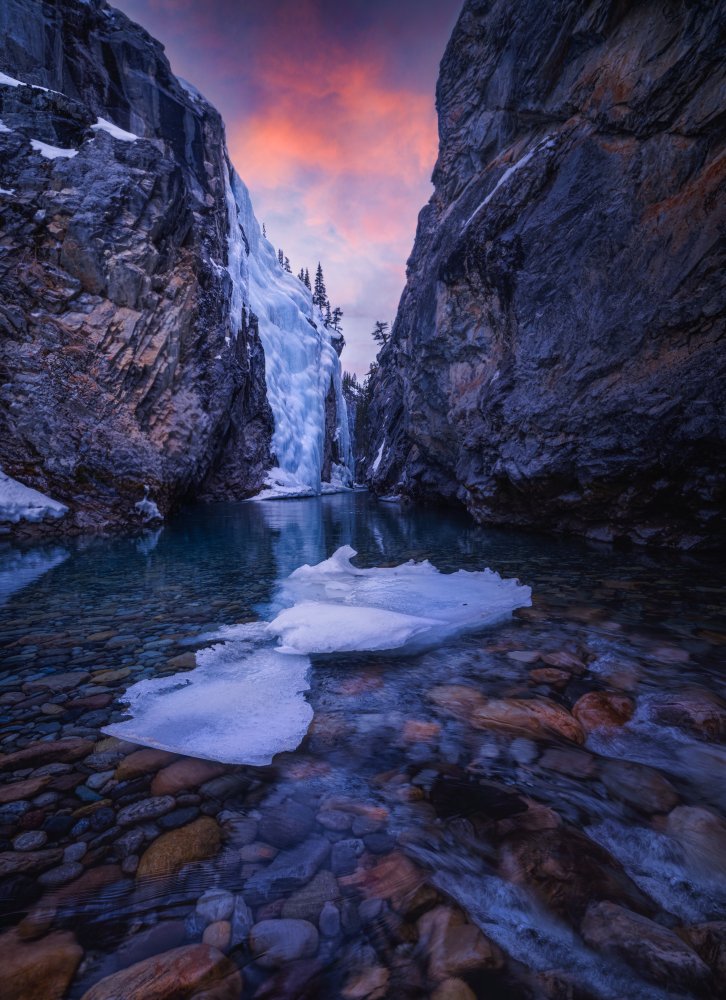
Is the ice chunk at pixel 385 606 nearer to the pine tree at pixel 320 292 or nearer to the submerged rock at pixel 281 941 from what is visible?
the submerged rock at pixel 281 941

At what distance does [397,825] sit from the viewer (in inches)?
62.4

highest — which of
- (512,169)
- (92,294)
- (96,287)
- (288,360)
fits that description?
(288,360)

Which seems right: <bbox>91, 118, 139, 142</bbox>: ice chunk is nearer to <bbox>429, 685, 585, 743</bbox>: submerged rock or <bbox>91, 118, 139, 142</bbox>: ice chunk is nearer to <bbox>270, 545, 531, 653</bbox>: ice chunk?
<bbox>270, 545, 531, 653</bbox>: ice chunk

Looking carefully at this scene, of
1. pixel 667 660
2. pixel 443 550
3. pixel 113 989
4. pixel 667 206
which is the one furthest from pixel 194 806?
pixel 667 206

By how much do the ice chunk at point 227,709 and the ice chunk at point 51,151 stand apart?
702 inches

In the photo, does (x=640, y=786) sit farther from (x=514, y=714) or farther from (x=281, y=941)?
(x=281, y=941)

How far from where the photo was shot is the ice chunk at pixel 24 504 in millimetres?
11383

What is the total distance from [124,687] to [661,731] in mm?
3265

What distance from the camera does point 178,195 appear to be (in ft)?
50.0

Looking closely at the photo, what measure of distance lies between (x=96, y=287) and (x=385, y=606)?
1506cm

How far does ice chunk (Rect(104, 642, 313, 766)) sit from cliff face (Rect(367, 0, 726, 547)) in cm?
785

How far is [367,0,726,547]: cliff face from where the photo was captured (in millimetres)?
7207

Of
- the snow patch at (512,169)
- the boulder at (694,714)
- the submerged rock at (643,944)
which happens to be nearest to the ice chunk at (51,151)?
the snow patch at (512,169)

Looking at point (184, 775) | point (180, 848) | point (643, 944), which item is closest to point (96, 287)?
point (184, 775)
